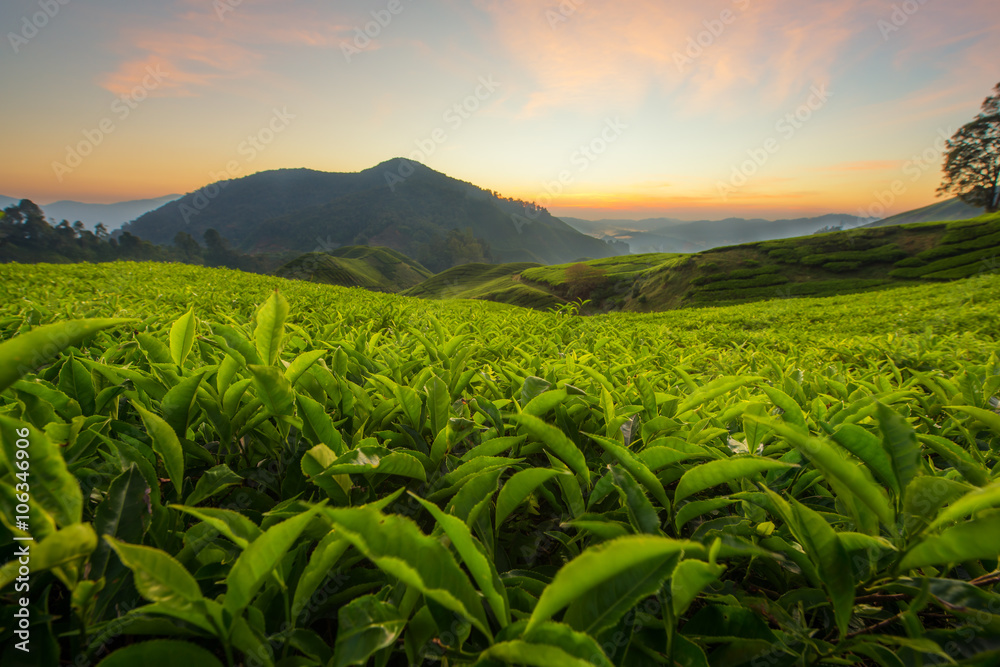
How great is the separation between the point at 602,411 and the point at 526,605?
0.83 m

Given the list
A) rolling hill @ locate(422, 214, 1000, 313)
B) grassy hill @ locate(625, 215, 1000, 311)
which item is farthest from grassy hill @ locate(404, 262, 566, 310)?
grassy hill @ locate(625, 215, 1000, 311)

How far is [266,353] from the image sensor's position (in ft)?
4.30

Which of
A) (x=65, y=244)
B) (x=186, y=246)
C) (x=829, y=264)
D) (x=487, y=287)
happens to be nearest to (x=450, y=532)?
(x=829, y=264)

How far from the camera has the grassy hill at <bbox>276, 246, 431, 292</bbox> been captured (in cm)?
8862

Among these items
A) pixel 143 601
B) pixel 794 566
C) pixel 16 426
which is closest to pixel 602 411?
pixel 794 566

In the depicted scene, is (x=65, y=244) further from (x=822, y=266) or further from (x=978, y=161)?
(x=978, y=161)

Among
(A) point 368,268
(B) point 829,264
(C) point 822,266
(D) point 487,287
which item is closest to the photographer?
(B) point 829,264

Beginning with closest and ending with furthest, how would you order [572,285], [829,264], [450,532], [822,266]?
[450,532] < [829,264] < [822,266] < [572,285]

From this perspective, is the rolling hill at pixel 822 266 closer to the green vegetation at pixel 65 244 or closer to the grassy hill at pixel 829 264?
the grassy hill at pixel 829 264

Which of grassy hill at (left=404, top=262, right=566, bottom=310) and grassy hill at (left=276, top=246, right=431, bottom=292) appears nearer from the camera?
grassy hill at (left=404, top=262, right=566, bottom=310)

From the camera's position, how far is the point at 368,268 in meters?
117

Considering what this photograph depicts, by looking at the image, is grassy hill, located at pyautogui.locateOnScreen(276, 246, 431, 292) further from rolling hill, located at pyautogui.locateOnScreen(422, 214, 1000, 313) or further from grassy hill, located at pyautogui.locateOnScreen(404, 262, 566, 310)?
rolling hill, located at pyautogui.locateOnScreen(422, 214, 1000, 313)

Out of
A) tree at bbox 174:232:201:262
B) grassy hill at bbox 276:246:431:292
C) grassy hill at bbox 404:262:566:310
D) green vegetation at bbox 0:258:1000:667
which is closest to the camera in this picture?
green vegetation at bbox 0:258:1000:667

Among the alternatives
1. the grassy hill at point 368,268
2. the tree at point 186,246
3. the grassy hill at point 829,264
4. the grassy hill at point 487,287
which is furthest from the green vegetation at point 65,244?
the grassy hill at point 829,264
